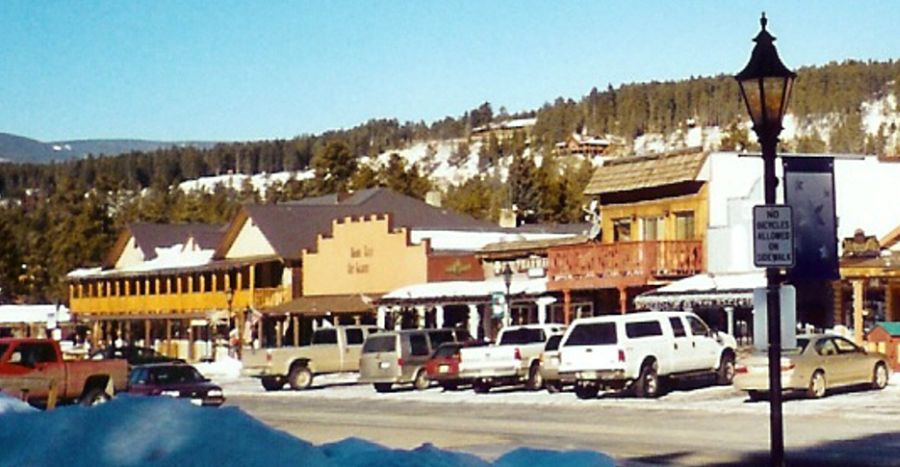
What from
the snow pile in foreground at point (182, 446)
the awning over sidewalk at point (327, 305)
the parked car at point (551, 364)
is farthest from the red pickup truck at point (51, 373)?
the awning over sidewalk at point (327, 305)

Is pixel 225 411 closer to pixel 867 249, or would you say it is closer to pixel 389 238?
pixel 867 249

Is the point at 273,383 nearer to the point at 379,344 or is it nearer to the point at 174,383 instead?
the point at 379,344

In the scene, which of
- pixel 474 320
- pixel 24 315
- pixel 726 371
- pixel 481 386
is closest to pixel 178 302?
pixel 24 315

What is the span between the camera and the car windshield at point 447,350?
40.2m

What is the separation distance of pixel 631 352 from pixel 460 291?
61.8 feet

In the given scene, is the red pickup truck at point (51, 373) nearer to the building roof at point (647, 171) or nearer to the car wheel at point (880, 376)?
the car wheel at point (880, 376)

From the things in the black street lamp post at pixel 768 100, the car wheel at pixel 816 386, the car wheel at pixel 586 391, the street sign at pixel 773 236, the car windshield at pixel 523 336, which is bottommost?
the car wheel at pixel 586 391

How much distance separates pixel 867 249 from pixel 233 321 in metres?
39.0

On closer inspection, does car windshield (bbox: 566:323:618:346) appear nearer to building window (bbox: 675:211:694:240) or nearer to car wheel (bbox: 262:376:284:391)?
building window (bbox: 675:211:694:240)

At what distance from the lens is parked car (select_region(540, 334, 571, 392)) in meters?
35.9

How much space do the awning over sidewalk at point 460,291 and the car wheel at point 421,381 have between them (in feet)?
24.9

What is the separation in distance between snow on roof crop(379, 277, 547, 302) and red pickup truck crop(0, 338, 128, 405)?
19589 mm

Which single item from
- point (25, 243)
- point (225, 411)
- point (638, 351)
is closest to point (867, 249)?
point (638, 351)

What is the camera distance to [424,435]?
24141mm
